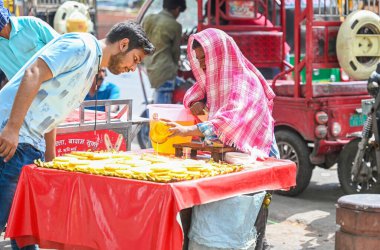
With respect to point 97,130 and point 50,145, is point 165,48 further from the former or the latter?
point 50,145

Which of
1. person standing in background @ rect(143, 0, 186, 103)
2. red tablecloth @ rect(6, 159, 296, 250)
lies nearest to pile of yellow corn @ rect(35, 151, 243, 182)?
red tablecloth @ rect(6, 159, 296, 250)

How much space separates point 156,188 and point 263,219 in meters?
0.99

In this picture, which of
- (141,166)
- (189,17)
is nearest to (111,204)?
(141,166)

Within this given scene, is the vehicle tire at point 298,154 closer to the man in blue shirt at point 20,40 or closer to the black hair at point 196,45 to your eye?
the black hair at point 196,45

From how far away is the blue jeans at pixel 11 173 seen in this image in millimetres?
3799

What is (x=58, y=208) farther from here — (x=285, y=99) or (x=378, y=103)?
(x=285, y=99)

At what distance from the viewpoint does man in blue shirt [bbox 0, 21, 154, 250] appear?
11.5ft

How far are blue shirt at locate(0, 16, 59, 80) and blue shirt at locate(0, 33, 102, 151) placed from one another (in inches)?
30.2

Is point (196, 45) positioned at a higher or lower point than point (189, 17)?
lower

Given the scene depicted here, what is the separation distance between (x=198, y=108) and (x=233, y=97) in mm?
416

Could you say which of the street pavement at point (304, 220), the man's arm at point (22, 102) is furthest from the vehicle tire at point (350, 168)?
the man's arm at point (22, 102)

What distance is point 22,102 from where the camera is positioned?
3.47 meters

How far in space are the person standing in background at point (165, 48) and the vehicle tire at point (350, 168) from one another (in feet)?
8.84

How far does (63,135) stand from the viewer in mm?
5016
